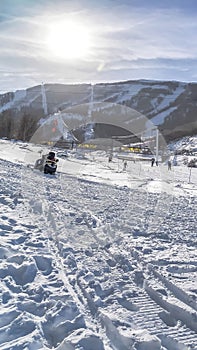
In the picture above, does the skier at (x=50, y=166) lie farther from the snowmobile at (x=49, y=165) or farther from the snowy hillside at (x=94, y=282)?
the snowy hillside at (x=94, y=282)

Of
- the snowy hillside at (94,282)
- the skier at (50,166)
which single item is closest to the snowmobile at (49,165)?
the skier at (50,166)

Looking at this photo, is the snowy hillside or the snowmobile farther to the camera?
the snowmobile

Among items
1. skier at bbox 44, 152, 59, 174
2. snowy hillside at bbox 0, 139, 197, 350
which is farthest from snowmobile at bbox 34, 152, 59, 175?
snowy hillside at bbox 0, 139, 197, 350

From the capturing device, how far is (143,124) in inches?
6358

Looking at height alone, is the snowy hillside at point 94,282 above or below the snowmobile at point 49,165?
below

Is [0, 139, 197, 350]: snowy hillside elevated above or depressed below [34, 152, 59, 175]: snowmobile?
below

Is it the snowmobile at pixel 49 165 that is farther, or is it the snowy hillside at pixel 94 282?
the snowmobile at pixel 49 165

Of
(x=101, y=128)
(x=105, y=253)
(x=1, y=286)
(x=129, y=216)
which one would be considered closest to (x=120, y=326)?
(x=1, y=286)

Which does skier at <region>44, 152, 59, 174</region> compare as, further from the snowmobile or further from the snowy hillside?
the snowy hillside

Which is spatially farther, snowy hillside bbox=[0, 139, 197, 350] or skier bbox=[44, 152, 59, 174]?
skier bbox=[44, 152, 59, 174]

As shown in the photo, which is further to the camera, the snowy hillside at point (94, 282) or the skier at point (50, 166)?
the skier at point (50, 166)

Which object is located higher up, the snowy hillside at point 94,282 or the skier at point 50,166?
the skier at point 50,166

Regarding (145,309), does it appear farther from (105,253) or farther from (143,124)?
(143,124)

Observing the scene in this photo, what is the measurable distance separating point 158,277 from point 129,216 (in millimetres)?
4373
